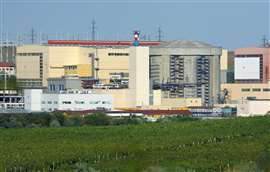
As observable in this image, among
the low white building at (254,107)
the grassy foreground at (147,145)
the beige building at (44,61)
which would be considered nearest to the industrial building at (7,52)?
the beige building at (44,61)

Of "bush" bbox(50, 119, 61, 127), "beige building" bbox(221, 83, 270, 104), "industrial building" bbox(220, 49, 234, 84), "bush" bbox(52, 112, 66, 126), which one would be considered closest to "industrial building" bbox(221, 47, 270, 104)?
"beige building" bbox(221, 83, 270, 104)

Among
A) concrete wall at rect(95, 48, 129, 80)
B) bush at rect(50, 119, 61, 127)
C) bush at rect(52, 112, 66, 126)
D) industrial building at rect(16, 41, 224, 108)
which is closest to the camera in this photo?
bush at rect(50, 119, 61, 127)

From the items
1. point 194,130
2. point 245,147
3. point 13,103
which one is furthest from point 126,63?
point 245,147

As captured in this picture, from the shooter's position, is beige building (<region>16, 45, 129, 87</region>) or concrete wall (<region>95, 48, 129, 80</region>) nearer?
beige building (<region>16, 45, 129, 87</region>)

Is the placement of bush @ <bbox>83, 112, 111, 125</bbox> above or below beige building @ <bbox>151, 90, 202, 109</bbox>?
below

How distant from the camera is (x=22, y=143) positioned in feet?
143

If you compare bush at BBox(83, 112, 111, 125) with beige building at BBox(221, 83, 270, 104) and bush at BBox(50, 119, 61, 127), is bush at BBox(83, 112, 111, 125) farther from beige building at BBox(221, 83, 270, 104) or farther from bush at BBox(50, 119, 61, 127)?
beige building at BBox(221, 83, 270, 104)

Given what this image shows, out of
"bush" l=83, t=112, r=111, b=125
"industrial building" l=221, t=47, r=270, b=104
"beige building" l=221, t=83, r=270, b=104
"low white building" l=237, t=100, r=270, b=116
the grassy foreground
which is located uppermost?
"industrial building" l=221, t=47, r=270, b=104

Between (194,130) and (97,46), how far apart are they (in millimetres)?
42452

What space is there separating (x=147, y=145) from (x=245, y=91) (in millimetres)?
53290

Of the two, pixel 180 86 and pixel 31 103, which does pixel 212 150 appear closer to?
A: pixel 31 103

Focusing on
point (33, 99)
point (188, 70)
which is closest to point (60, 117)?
point (33, 99)

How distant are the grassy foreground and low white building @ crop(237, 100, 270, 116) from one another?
19310mm

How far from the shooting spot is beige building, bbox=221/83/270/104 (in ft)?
276
